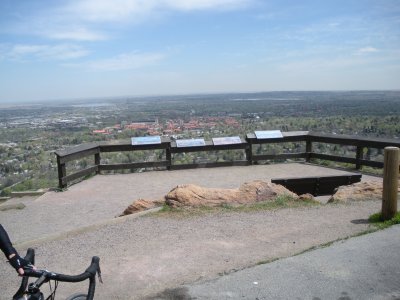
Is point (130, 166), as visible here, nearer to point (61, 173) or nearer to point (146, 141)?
point (146, 141)

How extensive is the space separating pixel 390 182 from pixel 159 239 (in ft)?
12.7

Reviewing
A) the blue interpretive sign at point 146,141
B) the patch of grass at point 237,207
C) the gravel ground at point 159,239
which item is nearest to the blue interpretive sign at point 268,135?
the blue interpretive sign at point 146,141

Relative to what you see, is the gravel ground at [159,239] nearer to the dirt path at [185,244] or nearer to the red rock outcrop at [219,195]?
the dirt path at [185,244]

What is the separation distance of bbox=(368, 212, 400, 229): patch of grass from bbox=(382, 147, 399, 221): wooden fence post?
0.07m

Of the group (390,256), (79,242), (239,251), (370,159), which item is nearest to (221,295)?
(239,251)

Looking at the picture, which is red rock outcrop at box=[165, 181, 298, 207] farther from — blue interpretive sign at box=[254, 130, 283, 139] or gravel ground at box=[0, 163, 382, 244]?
blue interpretive sign at box=[254, 130, 283, 139]

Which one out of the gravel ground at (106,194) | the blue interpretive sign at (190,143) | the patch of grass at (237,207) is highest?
the blue interpretive sign at (190,143)

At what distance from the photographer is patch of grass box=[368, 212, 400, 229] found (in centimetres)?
617

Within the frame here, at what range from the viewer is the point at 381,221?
253 inches

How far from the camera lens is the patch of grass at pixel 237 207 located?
7.33 meters

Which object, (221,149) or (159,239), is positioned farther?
(221,149)

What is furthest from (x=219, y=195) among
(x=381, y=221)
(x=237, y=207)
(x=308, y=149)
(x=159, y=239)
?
(x=308, y=149)

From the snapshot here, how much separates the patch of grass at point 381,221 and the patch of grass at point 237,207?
4.44ft

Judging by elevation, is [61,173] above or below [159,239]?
above
